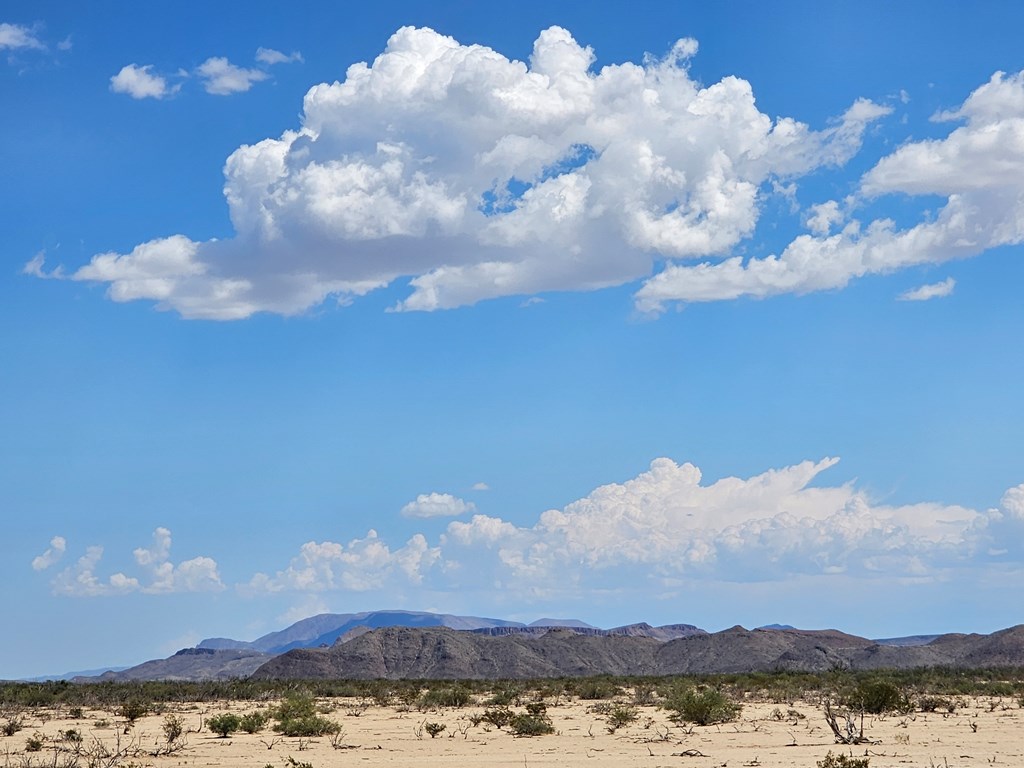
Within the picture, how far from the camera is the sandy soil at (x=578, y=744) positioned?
30000 millimetres

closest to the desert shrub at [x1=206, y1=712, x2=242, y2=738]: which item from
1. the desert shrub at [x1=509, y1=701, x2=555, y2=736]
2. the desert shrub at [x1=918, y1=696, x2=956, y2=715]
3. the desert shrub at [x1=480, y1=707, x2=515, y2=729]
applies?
the desert shrub at [x1=480, y1=707, x2=515, y2=729]

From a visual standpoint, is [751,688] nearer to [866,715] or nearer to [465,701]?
[465,701]

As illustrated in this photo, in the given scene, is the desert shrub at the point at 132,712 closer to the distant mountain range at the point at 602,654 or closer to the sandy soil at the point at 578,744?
the sandy soil at the point at 578,744

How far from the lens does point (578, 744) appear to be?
3553 centimetres

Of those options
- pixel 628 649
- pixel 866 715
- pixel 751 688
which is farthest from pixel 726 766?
pixel 628 649

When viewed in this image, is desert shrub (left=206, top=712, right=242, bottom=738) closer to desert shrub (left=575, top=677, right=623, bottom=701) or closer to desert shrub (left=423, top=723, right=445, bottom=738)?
desert shrub (left=423, top=723, right=445, bottom=738)

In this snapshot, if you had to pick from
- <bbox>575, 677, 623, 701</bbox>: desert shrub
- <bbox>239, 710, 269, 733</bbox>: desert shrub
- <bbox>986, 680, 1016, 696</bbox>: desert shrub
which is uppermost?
<bbox>239, 710, 269, 733</bbox>: desert shrub

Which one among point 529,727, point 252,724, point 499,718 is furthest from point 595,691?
point 252,724

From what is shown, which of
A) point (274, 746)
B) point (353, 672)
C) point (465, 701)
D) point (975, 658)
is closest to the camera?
point (274, 746)

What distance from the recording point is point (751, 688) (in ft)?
225

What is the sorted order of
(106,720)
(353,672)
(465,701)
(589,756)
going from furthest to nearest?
(353,672), (465,701), (106,720), (589,756)

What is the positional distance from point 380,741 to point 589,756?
9221 mm

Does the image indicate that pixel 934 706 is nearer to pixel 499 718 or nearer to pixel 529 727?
pixel 499 718

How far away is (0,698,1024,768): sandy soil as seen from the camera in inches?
1181
